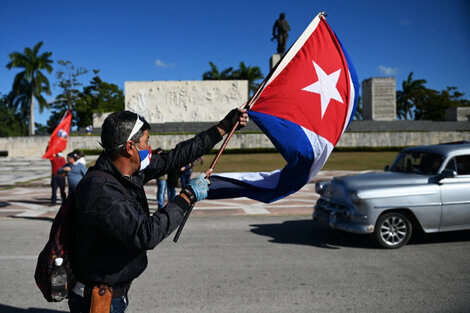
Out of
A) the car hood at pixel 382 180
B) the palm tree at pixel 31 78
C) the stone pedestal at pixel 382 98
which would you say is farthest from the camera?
the palm tree at pixel 31 78

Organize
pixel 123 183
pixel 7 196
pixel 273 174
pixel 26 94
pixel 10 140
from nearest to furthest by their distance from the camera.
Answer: pixel 123 183, pixel 273 174, pixel 7 196, pixel 10 140, pixel 26 94

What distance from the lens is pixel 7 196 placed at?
43.6 feet

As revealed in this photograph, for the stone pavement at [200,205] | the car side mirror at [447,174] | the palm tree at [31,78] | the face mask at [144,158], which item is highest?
the palm tree at [31,78]

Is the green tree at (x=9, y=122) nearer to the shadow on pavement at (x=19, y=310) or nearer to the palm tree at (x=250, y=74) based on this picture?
the palm tree at (x=250, y=74)

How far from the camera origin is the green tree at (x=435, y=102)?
54.5 meters

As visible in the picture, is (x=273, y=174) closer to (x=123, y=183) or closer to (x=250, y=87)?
(x=123, y=183)

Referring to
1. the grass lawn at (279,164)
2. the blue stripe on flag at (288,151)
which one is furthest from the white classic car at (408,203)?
the grass lawn at (279,164)

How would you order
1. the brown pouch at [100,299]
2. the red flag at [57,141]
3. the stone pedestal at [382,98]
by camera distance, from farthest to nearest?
the stone pedestal at [382,98] < the red flag at [57,141] < the brown pouch at [100,299]

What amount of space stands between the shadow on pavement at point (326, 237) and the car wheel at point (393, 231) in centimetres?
18

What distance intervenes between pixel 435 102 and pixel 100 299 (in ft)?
202

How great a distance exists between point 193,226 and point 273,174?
16.0ft

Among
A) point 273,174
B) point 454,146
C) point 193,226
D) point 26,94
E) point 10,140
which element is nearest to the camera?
point 273,174

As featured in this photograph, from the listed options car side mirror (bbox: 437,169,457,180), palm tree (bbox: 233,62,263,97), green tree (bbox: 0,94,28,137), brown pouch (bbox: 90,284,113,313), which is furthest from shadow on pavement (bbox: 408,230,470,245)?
green tree (bbox: 0,94,28,137)

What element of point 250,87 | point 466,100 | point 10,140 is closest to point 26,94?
point 10,140
